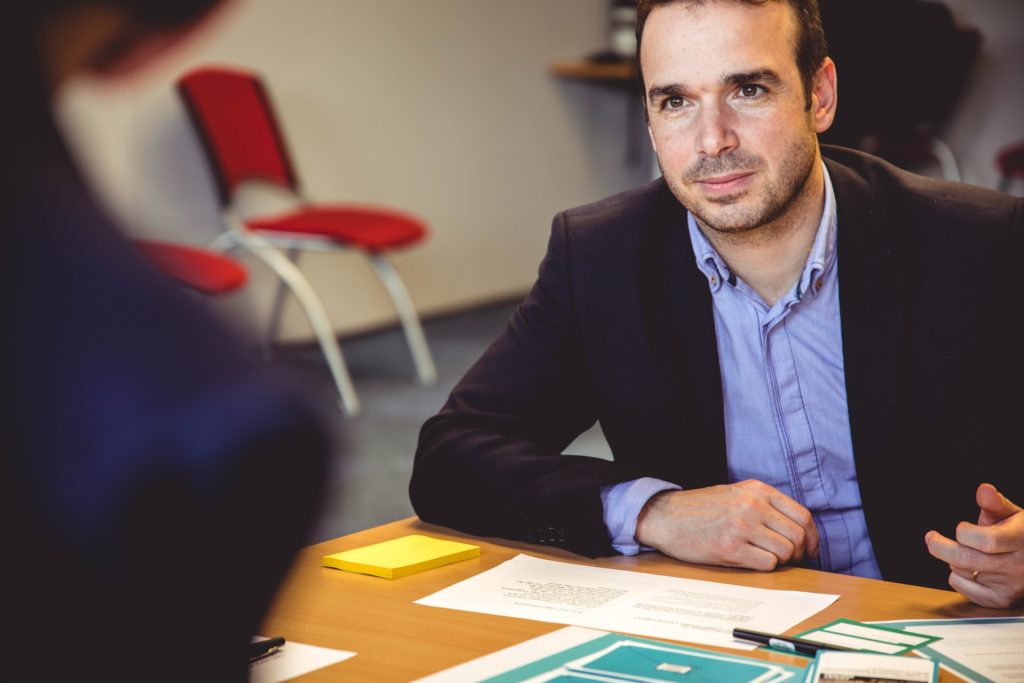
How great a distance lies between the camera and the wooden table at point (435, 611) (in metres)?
1.05

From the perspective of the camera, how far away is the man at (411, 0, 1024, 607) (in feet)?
5.02

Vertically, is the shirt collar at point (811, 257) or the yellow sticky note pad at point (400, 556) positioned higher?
the shirt collar at point (811, 257)

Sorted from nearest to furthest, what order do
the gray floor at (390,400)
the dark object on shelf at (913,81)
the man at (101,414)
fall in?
the man at (101,414)
the gray floor at (390,400)
the dark object on shelf at (913,81)

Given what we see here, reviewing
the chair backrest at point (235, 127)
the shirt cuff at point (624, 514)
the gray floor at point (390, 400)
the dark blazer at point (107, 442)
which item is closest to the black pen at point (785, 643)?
the shirt cuff at point (624, 514)

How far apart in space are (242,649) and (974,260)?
126 cm

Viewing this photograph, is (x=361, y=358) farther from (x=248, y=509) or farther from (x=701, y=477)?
(x=248, y=509)

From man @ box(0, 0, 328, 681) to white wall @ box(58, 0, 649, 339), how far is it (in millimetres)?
3976

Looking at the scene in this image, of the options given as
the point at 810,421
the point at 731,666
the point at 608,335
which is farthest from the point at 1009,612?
the point at 608,335

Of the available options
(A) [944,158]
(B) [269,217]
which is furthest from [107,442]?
(A) [944,158]

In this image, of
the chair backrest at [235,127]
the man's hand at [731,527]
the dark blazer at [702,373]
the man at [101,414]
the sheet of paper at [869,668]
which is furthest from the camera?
the chair backrest at [235,127]

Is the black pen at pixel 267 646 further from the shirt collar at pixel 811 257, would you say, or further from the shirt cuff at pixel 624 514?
the shirt collar at pixel 811 257

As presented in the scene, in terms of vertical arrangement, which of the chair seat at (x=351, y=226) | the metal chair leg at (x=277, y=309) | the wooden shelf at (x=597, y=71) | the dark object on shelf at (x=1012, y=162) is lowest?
the metal chair leg at (x=277, y=309)

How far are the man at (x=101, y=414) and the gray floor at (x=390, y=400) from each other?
2378 mm

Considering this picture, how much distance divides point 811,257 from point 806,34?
0.32 metres
